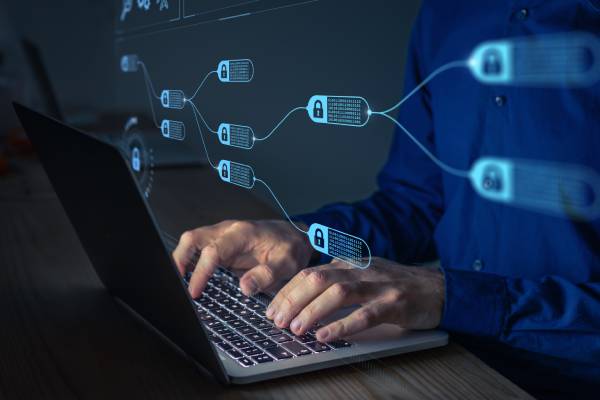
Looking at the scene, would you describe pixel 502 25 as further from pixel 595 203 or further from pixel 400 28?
pixel 595 203

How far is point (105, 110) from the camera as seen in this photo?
193 centimetres

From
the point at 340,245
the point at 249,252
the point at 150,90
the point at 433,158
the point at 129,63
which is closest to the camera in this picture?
the point at 340,245

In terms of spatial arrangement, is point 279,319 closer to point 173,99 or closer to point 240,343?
point 240,343

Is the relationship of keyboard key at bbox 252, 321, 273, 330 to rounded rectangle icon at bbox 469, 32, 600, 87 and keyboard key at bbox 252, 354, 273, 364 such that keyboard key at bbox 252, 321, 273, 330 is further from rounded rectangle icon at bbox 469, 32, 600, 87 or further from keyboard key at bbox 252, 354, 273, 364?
rounded rectangle icon at bbox 469, 32, 600, 87

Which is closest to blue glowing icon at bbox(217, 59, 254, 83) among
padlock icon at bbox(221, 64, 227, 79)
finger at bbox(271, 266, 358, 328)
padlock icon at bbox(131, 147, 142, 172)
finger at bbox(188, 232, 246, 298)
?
padlock icon at bbox(221, 64, 227, 79)

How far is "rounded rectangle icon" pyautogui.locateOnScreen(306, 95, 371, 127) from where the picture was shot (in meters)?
A: 0.80

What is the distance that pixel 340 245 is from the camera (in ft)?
2.77

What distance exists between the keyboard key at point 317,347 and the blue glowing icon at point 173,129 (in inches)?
21.5

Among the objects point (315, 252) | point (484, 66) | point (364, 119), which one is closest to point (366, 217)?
point (315, 252)

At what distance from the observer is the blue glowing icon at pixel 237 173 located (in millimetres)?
981

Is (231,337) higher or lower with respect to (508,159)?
lower

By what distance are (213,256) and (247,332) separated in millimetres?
172

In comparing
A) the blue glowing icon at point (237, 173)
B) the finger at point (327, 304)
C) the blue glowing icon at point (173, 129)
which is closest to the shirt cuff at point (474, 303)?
the finger at point (327, 304)

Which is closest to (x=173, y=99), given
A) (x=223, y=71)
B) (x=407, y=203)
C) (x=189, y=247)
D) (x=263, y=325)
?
(x=223, y=71)
